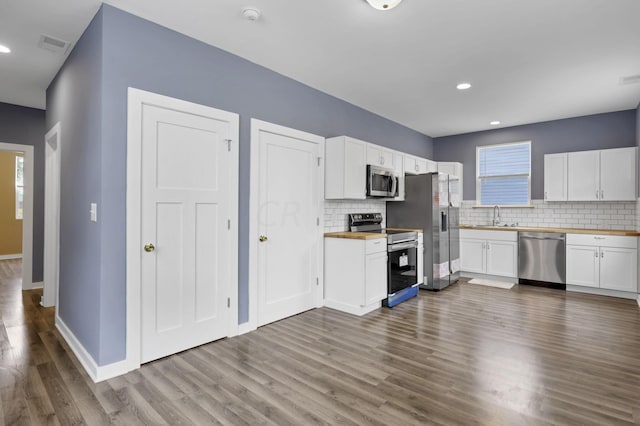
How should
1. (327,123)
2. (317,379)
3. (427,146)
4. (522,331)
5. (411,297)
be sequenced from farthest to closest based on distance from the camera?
1. (427,146)
2. (411,297)
3. (327,123)
4. (522,331)
5. (317,379)

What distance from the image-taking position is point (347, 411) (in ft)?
6.68

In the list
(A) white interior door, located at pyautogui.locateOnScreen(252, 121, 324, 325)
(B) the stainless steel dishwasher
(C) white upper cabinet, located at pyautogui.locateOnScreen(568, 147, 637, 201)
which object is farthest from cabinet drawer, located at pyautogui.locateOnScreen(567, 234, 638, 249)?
(A) white interior door, located at pyautogui.locateOnScreen(252, 121, 324, 325)

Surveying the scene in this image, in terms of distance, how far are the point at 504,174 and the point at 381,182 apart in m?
3.03

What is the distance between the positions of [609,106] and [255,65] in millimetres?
5134

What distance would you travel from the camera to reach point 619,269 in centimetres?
470

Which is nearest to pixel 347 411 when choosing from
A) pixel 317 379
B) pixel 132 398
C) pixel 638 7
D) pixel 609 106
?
pixel 317 379

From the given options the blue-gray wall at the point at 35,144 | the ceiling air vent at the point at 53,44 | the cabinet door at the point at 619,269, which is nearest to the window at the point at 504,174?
the cabinet door at the point at 619,269

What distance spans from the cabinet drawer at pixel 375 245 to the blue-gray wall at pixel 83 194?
8.17 feet

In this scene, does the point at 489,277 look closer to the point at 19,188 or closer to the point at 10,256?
the point at 10,256

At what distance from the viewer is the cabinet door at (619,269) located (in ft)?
15.1

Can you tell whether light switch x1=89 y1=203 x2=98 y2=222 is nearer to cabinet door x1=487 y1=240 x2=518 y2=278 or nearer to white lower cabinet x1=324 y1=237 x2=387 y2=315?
white lower cabinet x1=324 y1=237 x2=387 y2=315

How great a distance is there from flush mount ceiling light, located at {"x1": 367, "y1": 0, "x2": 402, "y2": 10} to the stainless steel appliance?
254 centimetres

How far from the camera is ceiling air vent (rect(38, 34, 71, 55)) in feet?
9.73

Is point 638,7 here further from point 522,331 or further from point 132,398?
point 132,398
